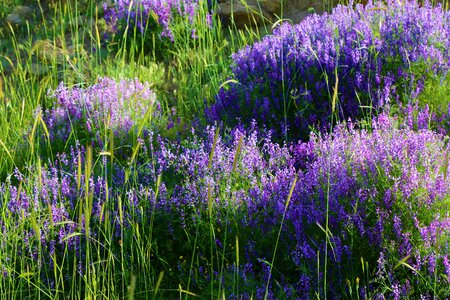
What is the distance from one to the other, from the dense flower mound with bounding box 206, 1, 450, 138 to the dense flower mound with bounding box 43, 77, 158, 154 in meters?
0.53

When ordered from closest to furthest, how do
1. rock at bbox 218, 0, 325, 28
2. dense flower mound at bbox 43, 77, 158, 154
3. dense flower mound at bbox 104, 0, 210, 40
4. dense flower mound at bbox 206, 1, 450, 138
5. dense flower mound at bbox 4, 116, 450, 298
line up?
dense flower mound at bbox 4, 116, 450, 298 < dense flower mound at bbox 206, 1, 450, 138 < dense flower mound at bbox 43, 77, 158, 154 < dense flower mound at bbox 104, 0, 210, 40 < rock at bbox 218, 0, 325, 28

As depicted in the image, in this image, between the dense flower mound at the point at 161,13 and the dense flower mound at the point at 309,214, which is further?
the dense flower mound at the point at 161,13

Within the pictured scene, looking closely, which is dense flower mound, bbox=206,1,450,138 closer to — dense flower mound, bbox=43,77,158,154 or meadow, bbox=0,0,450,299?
meadow, bbox=0,0,450,299

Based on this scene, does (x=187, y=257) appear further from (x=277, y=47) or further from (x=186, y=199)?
(x=277, y=47)

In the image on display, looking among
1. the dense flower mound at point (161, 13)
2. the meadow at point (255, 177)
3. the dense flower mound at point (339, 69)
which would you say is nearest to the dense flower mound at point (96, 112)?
the meadow at point (255, 177)

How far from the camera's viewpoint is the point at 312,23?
14.8 ft

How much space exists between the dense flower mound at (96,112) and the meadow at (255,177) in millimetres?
16

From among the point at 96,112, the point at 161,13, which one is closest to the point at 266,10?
the point at 161,13

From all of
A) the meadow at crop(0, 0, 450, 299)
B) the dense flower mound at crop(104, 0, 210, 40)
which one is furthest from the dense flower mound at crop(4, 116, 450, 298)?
the dense flower mound at crop(104, 0, 210, 40)

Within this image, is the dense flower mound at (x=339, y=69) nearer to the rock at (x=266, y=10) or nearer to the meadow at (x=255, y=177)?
the meadow at (x=255, y=177)

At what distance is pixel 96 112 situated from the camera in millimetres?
4270

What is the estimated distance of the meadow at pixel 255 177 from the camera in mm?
2676

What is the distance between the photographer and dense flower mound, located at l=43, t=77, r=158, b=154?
424cm

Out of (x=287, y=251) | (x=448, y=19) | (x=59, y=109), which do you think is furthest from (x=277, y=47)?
(x=287, y=251)
